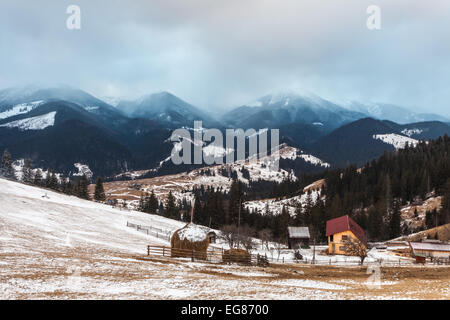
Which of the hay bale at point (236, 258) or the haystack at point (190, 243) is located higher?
the haystack at point (190, 243)

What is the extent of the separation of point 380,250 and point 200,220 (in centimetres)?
6248

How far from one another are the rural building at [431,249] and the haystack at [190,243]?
51.5 metres

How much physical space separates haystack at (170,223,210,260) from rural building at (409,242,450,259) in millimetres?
51483

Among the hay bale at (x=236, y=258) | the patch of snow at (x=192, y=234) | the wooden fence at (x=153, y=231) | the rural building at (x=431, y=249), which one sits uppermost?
the patch of snow at (x=192, y=234)

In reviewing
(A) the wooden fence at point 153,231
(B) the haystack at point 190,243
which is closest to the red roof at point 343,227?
(A) the wooden fence at point 153,231

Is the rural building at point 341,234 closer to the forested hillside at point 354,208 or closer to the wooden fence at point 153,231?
the forested hillside at point 354,208

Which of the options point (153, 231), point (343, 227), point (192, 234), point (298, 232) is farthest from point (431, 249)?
point (153, 231)

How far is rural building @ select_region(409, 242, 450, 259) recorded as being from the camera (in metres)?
71.9

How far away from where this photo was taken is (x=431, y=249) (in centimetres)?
7212

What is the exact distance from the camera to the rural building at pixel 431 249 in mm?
71875

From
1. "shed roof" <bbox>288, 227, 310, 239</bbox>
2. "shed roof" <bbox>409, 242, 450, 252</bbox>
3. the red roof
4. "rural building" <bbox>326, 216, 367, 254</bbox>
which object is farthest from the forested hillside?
"shed roof" <bbox>409, 242, 450, 252</bbox>

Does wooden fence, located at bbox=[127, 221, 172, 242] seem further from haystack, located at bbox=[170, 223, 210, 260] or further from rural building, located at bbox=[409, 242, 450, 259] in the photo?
rural building, located at bbox=[409, 242, 450, 259]

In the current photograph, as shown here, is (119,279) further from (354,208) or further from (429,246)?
(354,208)
